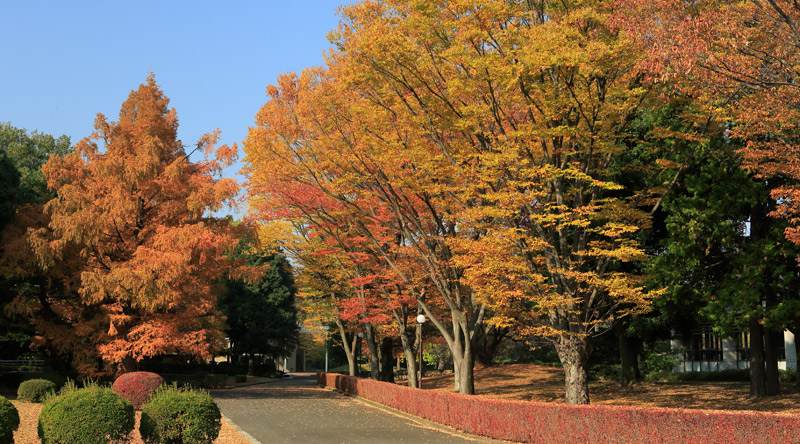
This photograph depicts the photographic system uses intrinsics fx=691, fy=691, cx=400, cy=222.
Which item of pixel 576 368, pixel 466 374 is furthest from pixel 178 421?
pixel 466 374

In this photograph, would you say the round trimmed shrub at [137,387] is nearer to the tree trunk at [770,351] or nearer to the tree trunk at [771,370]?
the tree trunk at [770,351]

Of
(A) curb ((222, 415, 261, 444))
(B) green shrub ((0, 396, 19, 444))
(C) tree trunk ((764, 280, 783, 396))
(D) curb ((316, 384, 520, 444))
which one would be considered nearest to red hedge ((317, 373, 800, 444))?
(D) curb ((316, 384, 520, 444))

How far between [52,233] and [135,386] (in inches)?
362

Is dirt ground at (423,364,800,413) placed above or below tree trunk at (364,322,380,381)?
below

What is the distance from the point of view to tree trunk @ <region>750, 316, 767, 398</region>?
910 inches

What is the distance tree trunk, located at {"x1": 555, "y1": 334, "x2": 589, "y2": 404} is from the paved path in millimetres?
3424

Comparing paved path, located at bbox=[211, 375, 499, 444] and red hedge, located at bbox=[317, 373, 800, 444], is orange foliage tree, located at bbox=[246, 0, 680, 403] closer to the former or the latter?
red hedge, located at bbox=[317, 373, 800, 444]

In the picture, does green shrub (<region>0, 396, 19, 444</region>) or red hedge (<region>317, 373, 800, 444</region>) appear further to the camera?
red hedge (<region>317, 373, 800, 444</region>)

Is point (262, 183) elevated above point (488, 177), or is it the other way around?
point (262, 183)

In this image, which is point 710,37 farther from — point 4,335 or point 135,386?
point 4,335

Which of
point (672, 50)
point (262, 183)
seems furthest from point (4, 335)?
point (672, 50)

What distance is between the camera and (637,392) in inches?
1121

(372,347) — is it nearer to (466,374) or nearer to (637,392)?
(466,374)

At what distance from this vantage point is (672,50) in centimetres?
1303
